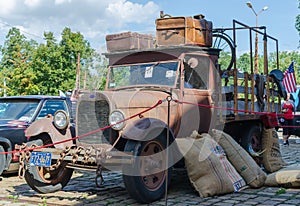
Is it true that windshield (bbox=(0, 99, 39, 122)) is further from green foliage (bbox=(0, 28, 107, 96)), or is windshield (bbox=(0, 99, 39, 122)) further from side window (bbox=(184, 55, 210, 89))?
green foliage (bbox=(0, 28, 107, 96))

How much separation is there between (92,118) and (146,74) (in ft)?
4.92

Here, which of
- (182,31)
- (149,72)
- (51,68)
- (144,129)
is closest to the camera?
(144,129)

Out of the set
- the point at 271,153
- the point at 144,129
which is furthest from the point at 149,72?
the point at 271,153

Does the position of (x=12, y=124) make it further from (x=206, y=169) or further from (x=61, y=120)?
(x=206, y=169)

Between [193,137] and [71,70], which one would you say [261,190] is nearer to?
[193,137]

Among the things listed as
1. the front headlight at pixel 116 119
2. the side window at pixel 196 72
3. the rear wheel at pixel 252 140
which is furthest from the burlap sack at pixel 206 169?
the rear wheel at pixel 252 140

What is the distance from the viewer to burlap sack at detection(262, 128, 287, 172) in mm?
8227

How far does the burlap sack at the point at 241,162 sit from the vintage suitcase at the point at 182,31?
1715 millimetres

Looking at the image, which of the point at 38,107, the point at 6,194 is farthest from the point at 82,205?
the point at 38,107

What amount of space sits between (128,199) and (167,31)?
10.2ft

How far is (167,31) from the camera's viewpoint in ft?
24.5

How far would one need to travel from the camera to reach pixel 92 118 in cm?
611

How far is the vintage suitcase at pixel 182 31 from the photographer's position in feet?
24.2

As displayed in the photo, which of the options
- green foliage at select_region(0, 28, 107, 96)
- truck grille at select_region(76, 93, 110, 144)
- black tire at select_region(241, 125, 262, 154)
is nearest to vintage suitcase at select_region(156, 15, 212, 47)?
truck grille at select_region(76, 93, 110, 144)
